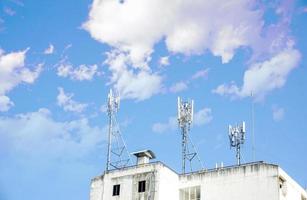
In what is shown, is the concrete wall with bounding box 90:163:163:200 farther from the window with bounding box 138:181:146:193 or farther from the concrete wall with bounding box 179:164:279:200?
the concrete wall with bounding box 179:164:279:200

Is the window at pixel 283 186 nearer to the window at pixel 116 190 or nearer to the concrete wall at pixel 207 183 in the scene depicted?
the concrete wall at pixel 207 183

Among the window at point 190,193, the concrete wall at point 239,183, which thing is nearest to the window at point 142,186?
the window at point 190,193

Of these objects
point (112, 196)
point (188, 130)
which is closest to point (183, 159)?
point (188, 130)

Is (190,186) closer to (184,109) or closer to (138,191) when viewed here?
(138,191)

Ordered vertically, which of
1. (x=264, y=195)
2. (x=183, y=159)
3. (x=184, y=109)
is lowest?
(x=264, y=195)

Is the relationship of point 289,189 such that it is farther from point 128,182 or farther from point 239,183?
point 128,182

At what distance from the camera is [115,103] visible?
182ft

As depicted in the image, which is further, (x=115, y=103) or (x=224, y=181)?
(x=115, y=103)

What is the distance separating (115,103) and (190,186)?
409 inches

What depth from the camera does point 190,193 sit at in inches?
1971

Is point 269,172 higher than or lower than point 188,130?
lower

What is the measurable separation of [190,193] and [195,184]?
0.83m

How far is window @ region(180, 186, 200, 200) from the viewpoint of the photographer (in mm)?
49656

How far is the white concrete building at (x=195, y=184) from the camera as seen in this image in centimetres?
4700
